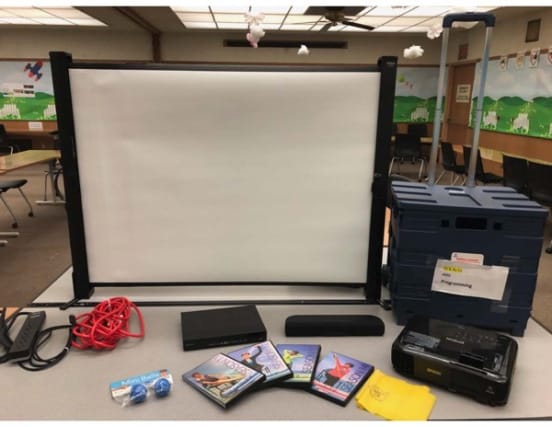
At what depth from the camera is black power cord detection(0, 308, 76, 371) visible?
3.47ft

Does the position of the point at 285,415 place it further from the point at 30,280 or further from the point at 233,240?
the point at 30,280

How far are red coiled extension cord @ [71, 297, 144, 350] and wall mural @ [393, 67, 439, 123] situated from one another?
8.48m

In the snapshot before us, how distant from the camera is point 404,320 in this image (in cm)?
126

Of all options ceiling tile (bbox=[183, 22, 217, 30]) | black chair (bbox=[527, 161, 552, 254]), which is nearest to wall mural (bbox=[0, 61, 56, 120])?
ceiling tile (bbox=[183, 22, 217, 30])

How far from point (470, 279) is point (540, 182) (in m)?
3.60

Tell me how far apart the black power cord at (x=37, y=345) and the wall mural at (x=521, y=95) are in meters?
5.79

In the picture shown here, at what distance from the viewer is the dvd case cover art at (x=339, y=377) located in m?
0.96

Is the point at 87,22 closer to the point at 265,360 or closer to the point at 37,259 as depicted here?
the point at 37,259

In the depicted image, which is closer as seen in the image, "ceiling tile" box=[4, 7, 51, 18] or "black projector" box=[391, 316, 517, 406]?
"black projector" box=[391, 316, 517, 406]

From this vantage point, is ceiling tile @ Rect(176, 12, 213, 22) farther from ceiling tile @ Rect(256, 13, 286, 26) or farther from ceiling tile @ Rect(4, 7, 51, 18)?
ceiling tile @ Rect(4, 7, 51, 18)

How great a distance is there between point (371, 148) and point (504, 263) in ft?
1.58

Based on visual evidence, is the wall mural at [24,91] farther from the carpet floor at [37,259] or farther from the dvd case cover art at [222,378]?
the dvd case cover art at [222,378]

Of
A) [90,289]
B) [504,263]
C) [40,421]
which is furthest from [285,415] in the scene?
[90,289]

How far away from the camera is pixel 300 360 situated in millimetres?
1068
